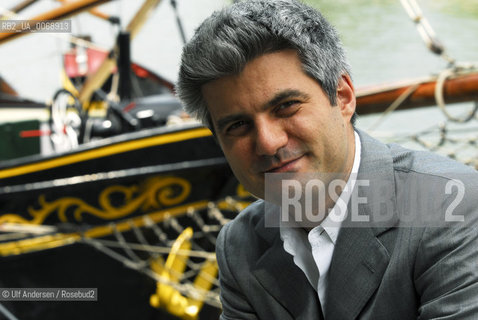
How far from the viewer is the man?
1111 millimetres

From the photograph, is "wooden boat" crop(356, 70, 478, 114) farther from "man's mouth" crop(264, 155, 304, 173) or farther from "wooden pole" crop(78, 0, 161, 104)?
"man's mouth" crop(264, 155, 304, 173)

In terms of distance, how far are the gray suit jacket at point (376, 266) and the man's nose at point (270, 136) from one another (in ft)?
0.66

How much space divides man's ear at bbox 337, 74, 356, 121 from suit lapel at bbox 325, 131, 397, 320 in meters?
0.08

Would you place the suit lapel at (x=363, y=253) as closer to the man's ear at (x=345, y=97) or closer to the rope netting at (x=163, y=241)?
the man's ear at (x=345, y=97)

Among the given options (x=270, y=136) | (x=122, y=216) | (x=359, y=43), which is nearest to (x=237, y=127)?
(x=270, y=136)

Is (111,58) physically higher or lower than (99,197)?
higher

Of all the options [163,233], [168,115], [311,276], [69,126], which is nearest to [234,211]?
[163,233]

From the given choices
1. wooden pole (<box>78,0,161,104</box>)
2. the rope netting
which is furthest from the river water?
the rope netting

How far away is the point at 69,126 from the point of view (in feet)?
14.5

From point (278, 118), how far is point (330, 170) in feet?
0.47

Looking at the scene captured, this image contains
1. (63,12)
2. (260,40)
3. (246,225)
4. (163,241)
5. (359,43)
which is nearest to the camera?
(260,40)

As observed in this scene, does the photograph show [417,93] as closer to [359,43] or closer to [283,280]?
[283,280]

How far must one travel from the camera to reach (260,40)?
1.13m

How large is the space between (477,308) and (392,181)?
28cm
